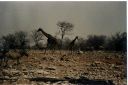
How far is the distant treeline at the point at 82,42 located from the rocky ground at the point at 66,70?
0.05m

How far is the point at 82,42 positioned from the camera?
1.95 m

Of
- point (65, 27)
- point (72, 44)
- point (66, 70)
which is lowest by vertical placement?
point (66, 70)

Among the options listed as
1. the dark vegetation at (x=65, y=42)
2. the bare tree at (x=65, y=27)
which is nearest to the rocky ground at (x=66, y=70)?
the dark vegetation at (x=65, y=42)

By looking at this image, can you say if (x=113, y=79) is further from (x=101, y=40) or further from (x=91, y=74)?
(x=101, y=40)

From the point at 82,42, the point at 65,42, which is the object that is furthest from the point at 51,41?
the point at 82,42

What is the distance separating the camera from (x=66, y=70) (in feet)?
6.46

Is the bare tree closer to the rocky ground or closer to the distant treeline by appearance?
the distant treeline

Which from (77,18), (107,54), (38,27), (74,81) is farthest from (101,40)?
(38,27)

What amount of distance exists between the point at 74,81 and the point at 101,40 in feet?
1.39

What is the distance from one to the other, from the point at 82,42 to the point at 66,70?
28cm

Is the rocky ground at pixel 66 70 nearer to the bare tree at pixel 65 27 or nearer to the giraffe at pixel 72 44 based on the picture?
the giraffe at pixel 72 44

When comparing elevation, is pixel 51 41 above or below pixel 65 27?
below

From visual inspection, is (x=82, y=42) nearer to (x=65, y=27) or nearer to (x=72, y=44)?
(x=72, y=44)

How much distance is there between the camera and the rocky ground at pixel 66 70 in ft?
6.40
